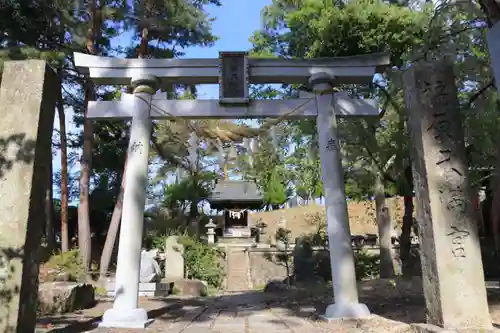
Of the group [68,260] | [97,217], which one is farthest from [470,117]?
[97,217]

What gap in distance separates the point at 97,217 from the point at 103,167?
409 centimetres

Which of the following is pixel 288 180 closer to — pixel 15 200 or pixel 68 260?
pixel 68 260

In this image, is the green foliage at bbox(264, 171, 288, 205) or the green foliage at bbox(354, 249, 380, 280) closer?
the green foliage at bbox(354, 249, 380, 280)

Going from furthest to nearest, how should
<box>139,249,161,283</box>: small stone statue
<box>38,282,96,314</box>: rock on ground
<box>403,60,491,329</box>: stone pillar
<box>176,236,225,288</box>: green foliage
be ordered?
<box>176,236,225,288</box>: green foliage → <box>139,249,161,283</box>: small stone statue → <box>38,282,96,314</box>: rock on ground → <box>403,60,491,329</box>: stone pillar

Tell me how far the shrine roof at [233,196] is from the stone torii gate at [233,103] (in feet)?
63.5

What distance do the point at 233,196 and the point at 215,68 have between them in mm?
20764

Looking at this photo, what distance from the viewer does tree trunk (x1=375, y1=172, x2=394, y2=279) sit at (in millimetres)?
13578

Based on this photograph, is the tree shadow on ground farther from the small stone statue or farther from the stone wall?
the stone wall

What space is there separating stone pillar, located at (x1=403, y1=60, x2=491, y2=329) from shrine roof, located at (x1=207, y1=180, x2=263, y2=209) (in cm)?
2150

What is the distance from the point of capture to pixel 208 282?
19.1 metres

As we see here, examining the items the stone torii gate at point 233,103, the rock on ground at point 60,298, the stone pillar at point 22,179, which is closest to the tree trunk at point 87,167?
the rock on ground at point 60,298

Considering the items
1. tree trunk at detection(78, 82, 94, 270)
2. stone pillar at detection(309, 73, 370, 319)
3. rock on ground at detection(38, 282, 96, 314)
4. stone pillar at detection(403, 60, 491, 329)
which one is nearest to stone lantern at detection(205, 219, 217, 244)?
tree trunk at detection(78, 82, 94, 270)

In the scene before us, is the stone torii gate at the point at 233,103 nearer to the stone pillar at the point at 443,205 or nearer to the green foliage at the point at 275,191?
the stone pillar at the point at 443,205

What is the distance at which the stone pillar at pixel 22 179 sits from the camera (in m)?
4.07
